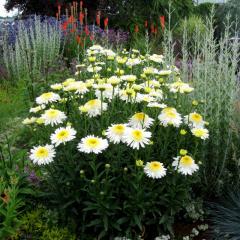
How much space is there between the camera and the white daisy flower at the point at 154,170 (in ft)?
8.82

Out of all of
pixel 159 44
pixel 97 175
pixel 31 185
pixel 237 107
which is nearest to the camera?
pixel 97 175

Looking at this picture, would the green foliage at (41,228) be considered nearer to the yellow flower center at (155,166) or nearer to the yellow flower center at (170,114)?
the yellow flower center at (155,166)

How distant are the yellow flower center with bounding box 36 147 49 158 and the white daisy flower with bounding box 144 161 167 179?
627 millimetres

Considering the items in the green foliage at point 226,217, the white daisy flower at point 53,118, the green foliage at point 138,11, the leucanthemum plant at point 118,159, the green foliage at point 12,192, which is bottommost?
the green foliage at point 138,11

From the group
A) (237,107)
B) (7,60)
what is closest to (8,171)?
(237,107)

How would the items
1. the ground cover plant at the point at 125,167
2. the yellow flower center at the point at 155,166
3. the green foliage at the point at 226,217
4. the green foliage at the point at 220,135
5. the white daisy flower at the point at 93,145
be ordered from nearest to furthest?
the white daisy flower at the point at 93,145, the yellow flower center at the point at 155,166, the ground cover plant at the point at 125,167, the green foliage at the point at 226,217, the green foliage at the point at 220,135

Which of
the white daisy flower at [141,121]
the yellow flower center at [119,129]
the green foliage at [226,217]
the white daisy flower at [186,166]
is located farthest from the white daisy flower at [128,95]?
the green foliage at [226,217]

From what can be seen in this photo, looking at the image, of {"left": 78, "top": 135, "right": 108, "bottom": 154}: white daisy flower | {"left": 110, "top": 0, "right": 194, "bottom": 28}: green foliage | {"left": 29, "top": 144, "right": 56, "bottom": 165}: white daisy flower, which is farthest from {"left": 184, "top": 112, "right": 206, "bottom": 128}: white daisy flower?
{"left": 110, "top": 0, "right": 194, "bottom": 28}: green foliage

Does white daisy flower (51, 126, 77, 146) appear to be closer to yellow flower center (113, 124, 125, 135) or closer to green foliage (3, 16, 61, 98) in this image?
yellow flower center (113, 124, 125, 135)

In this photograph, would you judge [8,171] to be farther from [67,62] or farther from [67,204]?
[67,62]

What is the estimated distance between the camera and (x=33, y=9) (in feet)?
44.3

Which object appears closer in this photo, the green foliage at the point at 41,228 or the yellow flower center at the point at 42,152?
the yellow flower center at the point at 42,152

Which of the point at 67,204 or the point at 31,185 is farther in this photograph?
the point at 31,185

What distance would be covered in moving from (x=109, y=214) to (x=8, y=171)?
0.88 meters
